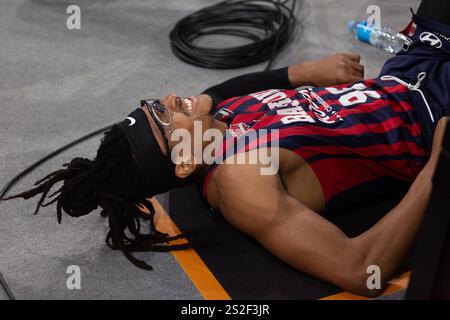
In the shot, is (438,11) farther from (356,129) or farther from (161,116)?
(161,116)

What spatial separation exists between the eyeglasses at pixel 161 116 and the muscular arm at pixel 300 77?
346mm

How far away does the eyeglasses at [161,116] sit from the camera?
73.6 inches

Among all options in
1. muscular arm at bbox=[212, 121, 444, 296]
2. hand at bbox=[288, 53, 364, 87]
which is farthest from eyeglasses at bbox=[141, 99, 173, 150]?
hand at bbox=[288, 53, 364, 87]

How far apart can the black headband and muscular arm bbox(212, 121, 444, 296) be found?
20 centimetres

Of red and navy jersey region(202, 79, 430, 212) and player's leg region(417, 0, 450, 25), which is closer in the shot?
red and navy jersey region(202, 79, 430, 212)

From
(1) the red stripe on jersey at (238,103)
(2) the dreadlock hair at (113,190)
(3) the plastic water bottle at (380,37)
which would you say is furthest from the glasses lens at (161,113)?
(3) the plastic water bottle at (380,37)

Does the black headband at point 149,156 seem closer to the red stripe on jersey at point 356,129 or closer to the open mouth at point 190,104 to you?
the open mouth at point 190,104

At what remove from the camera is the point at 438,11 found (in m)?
2.12

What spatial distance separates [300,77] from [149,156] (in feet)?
2.51

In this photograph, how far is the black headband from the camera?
1833 millimetres

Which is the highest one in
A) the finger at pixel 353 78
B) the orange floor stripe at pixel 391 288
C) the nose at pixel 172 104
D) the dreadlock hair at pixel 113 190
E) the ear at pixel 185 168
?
the finger at pixel 353 78

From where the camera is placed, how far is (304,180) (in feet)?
6.14

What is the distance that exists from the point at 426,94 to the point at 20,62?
85.4 inches

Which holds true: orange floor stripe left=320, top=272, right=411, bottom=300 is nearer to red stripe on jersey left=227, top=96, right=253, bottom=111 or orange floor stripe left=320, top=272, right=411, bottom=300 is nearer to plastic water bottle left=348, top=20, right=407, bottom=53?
red stripe on jersey left=227, top=96, right=253, bottom=111
